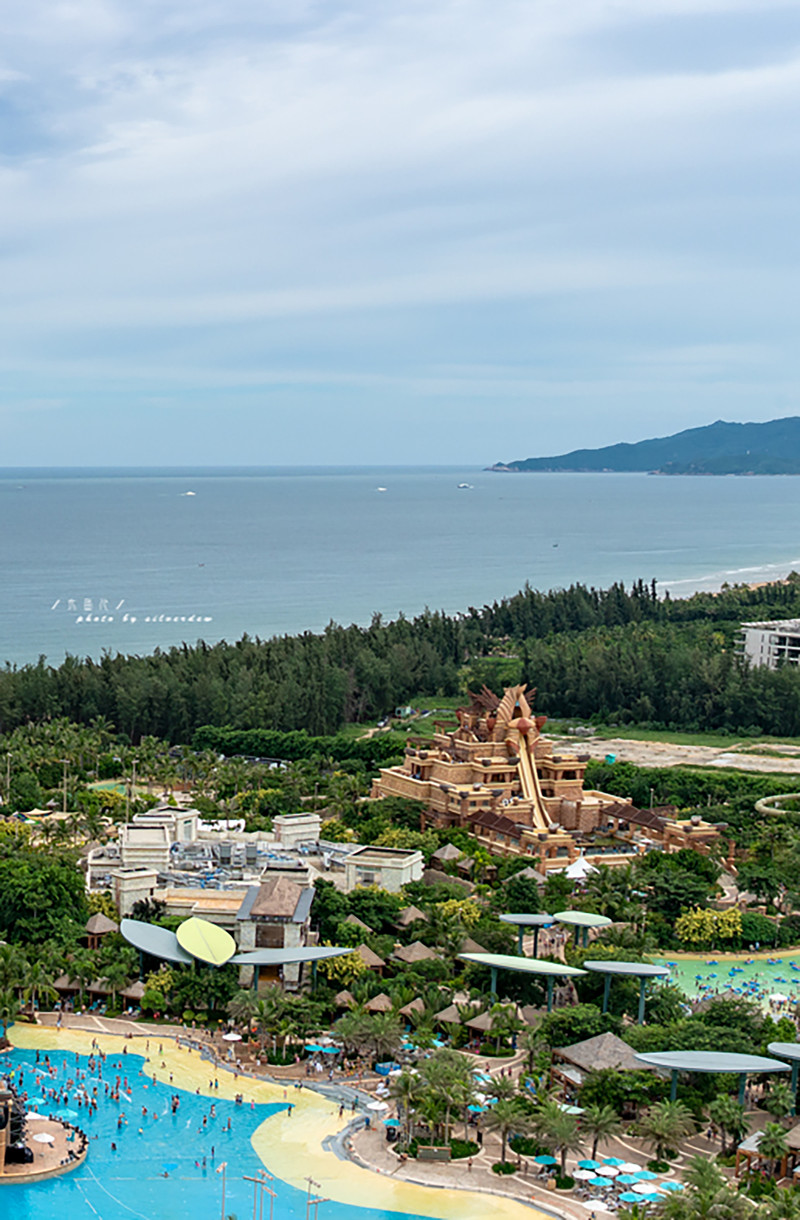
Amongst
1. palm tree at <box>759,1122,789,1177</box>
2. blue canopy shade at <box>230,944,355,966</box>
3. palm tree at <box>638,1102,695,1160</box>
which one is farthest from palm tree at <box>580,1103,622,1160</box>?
blue canopy shade at <box>230,944,355,966</box>

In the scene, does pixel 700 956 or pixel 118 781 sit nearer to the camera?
pixel 700 956

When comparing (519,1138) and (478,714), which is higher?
(478,714)

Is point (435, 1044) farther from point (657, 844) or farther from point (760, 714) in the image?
point (760, 714)

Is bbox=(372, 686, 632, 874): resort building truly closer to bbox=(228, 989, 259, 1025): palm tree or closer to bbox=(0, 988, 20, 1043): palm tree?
bbox=(228, 989, 259, 1025): palm tree

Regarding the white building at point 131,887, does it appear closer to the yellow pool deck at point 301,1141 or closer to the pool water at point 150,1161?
the yellow pool deck at point 301,1141

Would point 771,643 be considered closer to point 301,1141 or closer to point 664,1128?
point 664,1128

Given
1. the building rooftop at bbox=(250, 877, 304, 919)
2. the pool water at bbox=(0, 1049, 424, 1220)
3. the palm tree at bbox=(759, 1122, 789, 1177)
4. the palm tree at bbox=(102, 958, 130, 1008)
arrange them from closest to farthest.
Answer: the pool water at bbox=(0, 1049, 424, 1220) < the palm tree at bbox=(759, 1122, 789, 1177) < the palm tree at bbox=(102, 958, 130, 1008) < the building rooftop at bbox=(250, 877, 304, 919)

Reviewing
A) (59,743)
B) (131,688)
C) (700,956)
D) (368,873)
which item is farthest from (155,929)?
(131,688)
